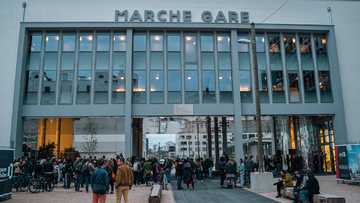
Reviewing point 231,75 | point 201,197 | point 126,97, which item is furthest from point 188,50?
point 201,197

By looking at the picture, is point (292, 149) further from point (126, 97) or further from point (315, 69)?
point (126, 97)

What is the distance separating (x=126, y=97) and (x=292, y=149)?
1785 cm

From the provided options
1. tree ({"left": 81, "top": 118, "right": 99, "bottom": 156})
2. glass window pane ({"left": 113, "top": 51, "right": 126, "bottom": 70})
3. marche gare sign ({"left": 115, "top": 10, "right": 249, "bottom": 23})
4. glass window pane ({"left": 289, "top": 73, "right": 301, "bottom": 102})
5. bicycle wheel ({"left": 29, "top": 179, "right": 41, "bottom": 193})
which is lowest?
bicycle wheel ({"left": 29, "top": 179, "right": 41, "bottom": 193})

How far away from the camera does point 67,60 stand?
24.2m

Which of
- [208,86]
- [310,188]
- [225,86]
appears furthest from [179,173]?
[225,86]

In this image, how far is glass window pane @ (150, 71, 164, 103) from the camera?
2397 centimetres

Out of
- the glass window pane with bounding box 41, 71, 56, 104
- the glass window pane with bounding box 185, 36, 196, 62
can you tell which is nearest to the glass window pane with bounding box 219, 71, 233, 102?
the glass window pane with bounding box 185, 36, 196, 62

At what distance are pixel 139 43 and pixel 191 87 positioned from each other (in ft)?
18.2

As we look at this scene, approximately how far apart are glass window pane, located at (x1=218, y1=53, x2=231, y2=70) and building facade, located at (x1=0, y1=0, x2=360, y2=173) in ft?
0.28

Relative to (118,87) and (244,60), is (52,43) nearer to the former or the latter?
(118,87)

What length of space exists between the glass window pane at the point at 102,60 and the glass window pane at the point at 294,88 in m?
14.9

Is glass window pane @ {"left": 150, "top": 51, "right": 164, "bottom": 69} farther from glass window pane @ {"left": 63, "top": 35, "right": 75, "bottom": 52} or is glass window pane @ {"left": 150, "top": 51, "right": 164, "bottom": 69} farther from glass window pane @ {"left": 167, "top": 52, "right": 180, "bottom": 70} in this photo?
glass window pane @ {"left": 63, "top": 35, "right": 75, "bottom": 52}

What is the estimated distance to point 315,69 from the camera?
2500 centimetres

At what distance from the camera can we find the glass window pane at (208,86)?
24.2m
